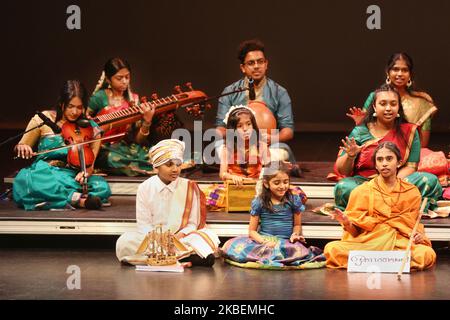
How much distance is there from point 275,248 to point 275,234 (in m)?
0.14

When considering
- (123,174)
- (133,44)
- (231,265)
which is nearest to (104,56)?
(133,44)

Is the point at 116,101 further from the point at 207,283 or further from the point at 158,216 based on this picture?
the point at 207,283

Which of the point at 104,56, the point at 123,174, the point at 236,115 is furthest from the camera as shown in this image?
the point at 104,56

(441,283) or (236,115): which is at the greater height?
(236,115)

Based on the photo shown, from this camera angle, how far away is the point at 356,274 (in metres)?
8.27

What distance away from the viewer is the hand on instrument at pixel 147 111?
9781 mm

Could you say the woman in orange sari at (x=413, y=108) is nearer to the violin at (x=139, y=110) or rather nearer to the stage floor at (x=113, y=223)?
the stage floor at (x=113, y=223)

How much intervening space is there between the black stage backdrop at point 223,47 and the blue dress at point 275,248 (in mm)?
4385

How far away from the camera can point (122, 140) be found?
10.1 m

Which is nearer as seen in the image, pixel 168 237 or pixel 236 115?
pixel 168 237
